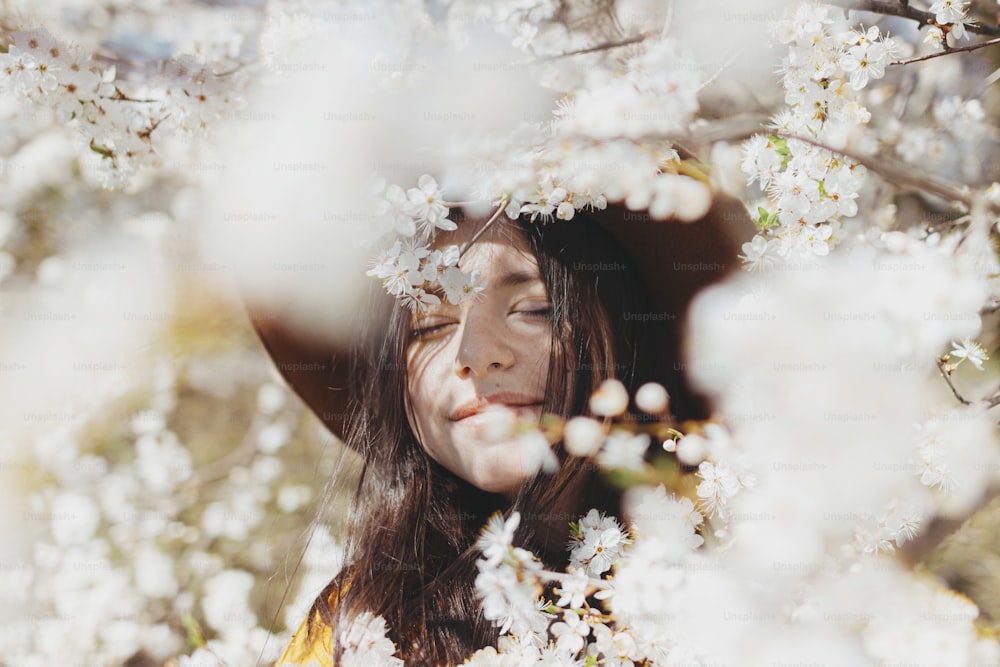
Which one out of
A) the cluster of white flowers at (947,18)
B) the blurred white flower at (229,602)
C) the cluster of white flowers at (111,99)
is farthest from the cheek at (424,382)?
the blurred white flower at (229,602)

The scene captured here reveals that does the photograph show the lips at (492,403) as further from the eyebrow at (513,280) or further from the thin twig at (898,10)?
the thin twig at (898,10)

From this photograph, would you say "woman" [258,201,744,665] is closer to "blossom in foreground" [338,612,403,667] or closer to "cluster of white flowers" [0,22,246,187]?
"blossom in foreground" [338,612,403,667]

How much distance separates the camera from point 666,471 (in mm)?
929

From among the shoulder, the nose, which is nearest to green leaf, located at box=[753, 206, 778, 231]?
the nose

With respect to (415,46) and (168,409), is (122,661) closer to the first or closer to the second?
(168,409)

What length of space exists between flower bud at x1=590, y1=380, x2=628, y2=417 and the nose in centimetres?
14

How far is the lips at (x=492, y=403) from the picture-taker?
1108mm

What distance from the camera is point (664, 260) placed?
4.19ft

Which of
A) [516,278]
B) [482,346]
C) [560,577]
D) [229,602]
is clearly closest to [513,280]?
[516,278]

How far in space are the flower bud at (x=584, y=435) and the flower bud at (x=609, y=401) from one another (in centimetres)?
2

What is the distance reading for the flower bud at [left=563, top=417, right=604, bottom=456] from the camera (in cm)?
106

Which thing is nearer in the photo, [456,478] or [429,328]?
[429,328]

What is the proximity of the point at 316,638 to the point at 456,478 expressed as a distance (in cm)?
36

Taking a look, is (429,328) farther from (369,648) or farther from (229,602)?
(229,602)
